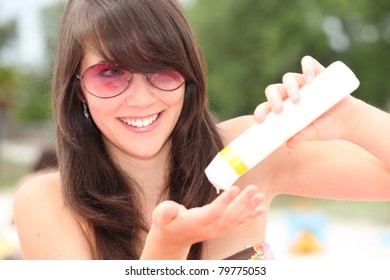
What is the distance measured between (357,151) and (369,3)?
18.8 m

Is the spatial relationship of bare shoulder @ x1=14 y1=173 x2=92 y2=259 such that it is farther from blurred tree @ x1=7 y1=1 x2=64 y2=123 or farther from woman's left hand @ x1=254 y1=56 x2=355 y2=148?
blurred tree @ x1=7 y1=1 x2=64 y2=123

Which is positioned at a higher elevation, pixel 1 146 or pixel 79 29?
pixel 1 146

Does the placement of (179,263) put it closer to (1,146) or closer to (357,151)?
(357,151)

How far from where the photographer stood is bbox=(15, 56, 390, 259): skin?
68.5 inches

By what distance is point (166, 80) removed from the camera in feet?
5.93

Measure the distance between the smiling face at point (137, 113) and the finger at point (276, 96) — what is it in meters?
0.30

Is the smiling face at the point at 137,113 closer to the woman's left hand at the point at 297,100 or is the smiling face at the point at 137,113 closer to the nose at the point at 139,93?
the nose at the point at 139,93

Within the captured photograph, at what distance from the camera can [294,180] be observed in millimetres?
2014

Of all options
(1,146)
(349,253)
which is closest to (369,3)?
(349,253)

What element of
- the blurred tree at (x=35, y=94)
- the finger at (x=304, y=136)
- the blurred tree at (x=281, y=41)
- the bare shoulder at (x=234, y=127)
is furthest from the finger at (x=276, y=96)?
the blurred tree at (x=35, y=94)

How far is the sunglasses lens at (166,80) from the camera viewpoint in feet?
5.86

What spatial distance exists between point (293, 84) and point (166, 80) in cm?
38

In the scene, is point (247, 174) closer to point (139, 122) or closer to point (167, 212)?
point (139, 122)

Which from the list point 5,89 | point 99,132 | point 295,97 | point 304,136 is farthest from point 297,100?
point 5,89
